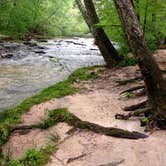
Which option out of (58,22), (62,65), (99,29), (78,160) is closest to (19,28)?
(58,22)

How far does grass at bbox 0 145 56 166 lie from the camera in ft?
19.7

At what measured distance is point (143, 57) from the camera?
21.8 feet

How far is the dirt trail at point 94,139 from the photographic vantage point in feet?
18.7

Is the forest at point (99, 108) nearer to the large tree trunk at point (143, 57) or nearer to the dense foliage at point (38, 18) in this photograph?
→ the large tree trunk at point (143, 57)

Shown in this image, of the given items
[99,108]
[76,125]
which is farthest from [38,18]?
[76,125]

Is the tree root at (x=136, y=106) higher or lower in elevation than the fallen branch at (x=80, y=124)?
lower

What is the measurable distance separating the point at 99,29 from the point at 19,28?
22.2 m

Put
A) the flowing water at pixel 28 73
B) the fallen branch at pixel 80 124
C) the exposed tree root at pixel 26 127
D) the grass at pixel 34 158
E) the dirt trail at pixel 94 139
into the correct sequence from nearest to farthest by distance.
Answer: the dirt trail at pixel 94 139 < the grass at pixel 34 158 < the fallen branch at pixel 80 124 < the exposed tree root at pixel 26 127 < the flowing water at pixel 28 73

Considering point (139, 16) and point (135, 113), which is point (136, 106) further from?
point (139, 16)

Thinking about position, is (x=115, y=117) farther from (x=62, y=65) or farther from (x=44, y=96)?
A: (x=62, y=65)

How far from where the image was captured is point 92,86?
10789 millimetres

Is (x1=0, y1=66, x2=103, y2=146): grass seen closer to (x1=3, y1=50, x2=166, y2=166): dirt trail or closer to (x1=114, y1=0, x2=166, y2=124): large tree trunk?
(x1=3, y1=50, x2=166, y2=166): dirt trail

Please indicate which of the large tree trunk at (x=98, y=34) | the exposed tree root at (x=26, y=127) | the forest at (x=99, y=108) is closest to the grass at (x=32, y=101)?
the forest at (x=99, y=108)

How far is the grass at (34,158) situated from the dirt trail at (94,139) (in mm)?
124
